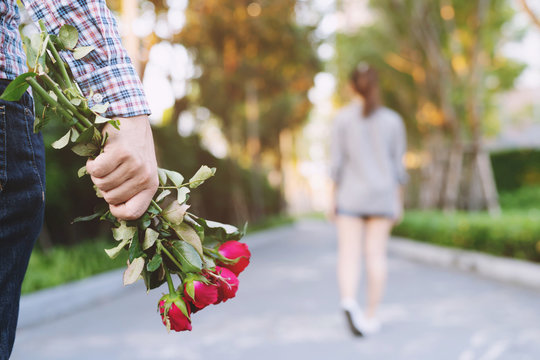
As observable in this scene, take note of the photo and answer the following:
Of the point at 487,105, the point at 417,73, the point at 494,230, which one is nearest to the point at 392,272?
the point at 494,230

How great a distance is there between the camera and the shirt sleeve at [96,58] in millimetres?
1320

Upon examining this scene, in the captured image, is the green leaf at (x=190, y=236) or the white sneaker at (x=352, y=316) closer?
the green leaf at (x=190, y=236)

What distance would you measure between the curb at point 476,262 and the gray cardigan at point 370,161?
2.54 meters

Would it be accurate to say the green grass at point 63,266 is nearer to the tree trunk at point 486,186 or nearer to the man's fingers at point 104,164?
the man's fingers at point 104,164

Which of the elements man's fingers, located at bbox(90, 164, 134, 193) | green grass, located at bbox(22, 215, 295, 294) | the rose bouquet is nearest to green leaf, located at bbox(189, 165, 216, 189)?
the rose bouquet

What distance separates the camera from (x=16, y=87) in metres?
1.17

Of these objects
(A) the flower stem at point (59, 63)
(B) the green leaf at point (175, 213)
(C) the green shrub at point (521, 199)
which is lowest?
(C) the green shrub at point (521, 199)

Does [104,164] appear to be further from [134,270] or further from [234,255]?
[234,255]

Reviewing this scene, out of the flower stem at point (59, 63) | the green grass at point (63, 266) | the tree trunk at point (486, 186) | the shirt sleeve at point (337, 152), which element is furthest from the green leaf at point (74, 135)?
the tree trunk at point (486, 186)

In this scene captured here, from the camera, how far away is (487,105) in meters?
24.5

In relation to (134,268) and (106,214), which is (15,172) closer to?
(106,214)

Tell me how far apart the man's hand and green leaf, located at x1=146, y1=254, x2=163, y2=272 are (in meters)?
0.11

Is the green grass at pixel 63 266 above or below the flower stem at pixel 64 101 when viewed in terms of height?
below

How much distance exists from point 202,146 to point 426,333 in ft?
39.0
